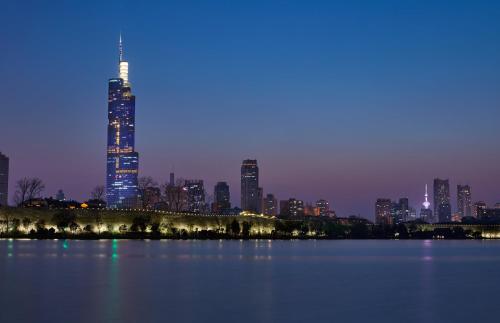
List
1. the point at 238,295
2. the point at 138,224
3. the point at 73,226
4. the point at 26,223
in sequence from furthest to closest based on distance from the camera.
Result: the point at 138,224, the point at 73,226, the point at 26,223, the point at 238,295

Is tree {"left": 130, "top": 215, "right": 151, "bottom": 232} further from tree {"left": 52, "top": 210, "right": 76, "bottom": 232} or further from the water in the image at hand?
the water

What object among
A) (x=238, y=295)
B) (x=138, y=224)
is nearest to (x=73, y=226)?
(x=138, y=224)

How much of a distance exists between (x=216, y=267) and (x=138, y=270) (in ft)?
28.1

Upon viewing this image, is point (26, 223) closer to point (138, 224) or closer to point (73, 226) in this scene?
point (73, 226)

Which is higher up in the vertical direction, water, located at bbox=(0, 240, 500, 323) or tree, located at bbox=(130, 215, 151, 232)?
tree, located at bbox=(130, 215, 151, 232)

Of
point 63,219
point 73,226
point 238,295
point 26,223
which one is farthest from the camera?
point 73,226

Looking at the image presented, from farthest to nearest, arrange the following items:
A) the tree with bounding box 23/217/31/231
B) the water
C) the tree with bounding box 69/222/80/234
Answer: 1. the tree with bounding box 69/222/80/234
2. the tree with bounding box 23/217/31/231
3. the water

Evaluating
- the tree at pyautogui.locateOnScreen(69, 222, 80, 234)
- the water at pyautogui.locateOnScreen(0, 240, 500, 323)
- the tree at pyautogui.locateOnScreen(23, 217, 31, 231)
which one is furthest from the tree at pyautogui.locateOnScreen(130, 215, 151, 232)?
the water at pyautogui.locateOnScreen(0, 240, 500, 323)

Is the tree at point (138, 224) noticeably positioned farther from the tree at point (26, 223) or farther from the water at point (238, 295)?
the water at point (238, 295)

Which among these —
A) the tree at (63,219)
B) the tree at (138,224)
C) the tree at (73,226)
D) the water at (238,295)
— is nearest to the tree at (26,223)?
the tree at (63,219)

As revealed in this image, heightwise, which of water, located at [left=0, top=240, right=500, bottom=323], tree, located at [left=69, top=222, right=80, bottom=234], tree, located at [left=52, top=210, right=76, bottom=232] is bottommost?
water, located at [left=0, top=240, right=500, bottom=323]

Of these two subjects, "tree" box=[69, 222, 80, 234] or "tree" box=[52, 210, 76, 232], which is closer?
"tree" box=[52, 210, 76, 232]

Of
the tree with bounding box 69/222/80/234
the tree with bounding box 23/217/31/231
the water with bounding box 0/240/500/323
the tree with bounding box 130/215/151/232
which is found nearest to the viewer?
the water with bounding box 0/240/500/323

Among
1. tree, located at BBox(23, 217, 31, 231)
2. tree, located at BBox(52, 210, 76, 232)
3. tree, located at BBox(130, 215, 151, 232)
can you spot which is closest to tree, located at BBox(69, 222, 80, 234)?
tree, located at BBox(52, 210, 76, 232)
